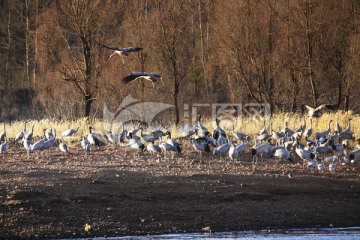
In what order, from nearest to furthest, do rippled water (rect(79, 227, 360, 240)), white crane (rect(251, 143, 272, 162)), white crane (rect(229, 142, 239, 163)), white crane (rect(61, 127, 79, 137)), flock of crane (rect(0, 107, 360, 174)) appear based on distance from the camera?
rippled water (rect(79, 227, 360, 240))
white crane (rect(229, 142, 239, 163))
white crane (rect(251, 143, 272, 162))
flock of crane (rect(0, 107, 360, 174))
white crane (rect(61, 127, 79, 137))

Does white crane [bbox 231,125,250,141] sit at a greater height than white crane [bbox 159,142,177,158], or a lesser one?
greater

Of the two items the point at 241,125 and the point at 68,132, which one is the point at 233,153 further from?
the point at 241,125

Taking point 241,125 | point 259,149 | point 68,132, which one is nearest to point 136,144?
point 68,132

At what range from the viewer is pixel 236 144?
20.2 metres

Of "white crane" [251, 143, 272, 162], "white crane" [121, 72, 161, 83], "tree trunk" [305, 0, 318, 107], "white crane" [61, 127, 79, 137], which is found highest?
"tree trunk" [305, 0, 318, 107]

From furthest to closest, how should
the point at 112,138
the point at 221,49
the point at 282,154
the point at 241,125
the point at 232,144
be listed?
the point at 221,49
the point at 241,125
the point at 112,138
the point at 232,144
the point at 282,154

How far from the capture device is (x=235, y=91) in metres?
32.7

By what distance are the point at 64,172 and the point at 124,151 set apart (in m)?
4.26

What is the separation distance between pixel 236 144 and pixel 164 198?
683 cm

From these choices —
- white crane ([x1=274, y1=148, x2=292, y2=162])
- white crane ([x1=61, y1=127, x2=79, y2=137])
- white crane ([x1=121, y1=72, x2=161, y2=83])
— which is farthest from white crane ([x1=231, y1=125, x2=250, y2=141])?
white crane ([x1=61, y1=127, x2=79, y2=137])

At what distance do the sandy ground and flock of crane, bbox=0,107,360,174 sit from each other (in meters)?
0.71

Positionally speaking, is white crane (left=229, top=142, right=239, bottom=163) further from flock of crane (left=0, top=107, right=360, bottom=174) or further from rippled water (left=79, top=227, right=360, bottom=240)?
rippled water (left=79, top=227, right=360, bottom=240)

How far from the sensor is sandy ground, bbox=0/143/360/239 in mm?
12188

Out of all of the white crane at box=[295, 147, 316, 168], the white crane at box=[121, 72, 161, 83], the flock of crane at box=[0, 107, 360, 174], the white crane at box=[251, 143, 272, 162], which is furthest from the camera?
the white crane at box=[121, 72, 161, 83]
